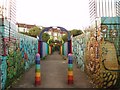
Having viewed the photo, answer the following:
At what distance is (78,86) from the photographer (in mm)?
9398

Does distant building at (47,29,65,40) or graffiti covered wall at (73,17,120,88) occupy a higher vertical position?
distant building at (47,29,65,40)

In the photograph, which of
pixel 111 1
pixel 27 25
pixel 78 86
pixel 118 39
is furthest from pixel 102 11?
pixel 27 25

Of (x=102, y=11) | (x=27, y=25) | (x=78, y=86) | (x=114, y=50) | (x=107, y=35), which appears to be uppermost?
(x=27, y=25)

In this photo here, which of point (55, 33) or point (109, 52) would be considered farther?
point (55, 33)

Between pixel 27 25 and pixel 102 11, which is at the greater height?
pixel 27 25

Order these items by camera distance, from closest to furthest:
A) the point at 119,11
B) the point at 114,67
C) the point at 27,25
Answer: the point at 114,67 < the point at 119,11 < the point at 27,25

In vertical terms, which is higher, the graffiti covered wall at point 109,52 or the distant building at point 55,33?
the distant building at point 55,33

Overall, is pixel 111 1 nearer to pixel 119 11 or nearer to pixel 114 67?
pixel 119 11

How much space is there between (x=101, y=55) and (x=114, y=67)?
0.67 metres

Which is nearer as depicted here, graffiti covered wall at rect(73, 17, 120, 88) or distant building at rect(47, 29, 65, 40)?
graffiti covered wall at rect(73, 17, 120, 88)

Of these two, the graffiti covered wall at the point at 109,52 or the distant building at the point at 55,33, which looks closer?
the graffiti covered wall at the point at 109,52

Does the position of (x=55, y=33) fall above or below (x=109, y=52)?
above

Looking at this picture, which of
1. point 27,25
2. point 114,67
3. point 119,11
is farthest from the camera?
point 27,25

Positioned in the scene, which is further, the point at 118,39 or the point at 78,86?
the point at 78,86
